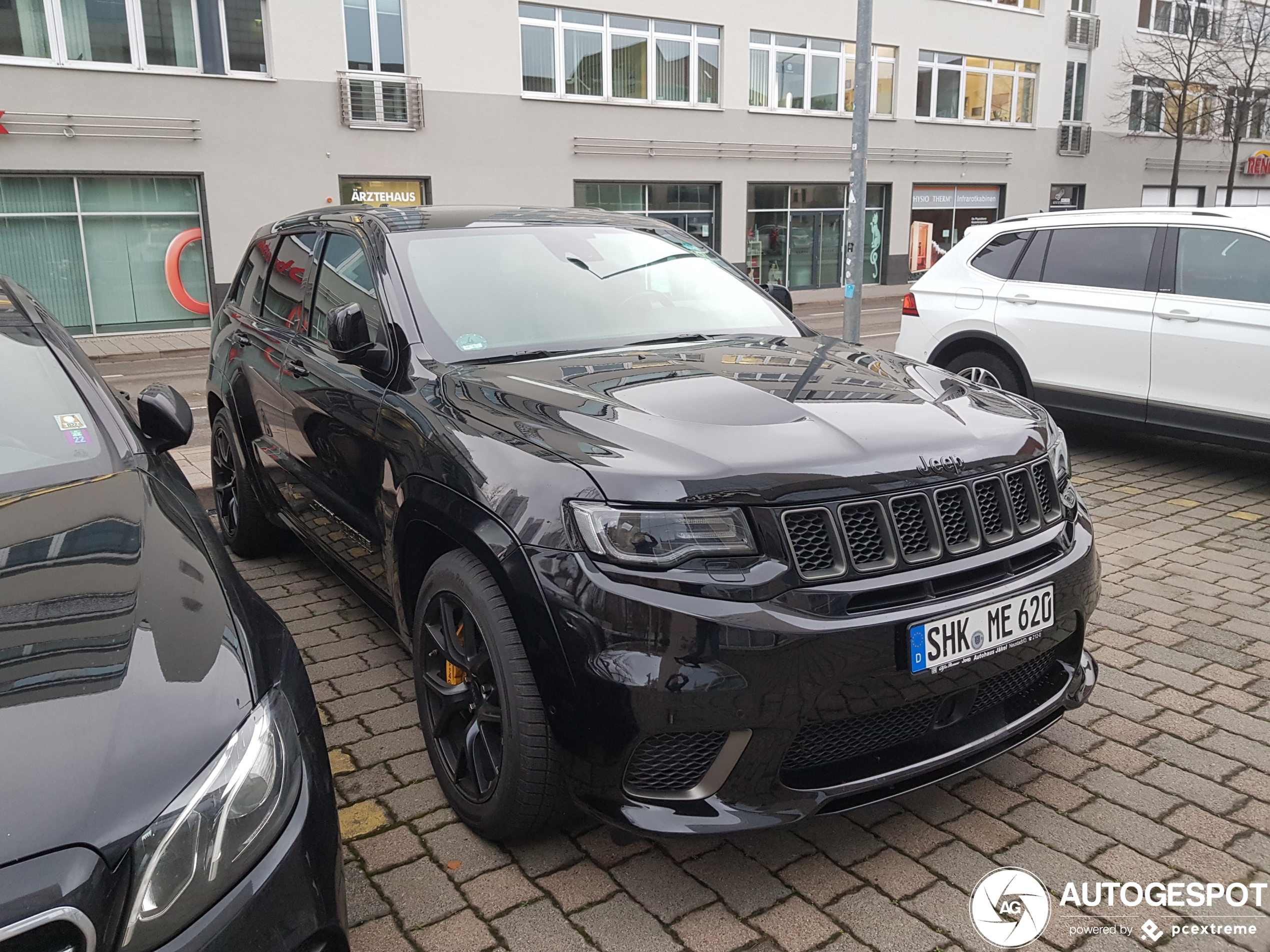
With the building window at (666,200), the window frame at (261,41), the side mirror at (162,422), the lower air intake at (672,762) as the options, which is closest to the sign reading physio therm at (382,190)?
the window frame at (261,41)

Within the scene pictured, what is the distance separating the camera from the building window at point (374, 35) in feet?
69.0

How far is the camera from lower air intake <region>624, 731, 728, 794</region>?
2299 millimetres

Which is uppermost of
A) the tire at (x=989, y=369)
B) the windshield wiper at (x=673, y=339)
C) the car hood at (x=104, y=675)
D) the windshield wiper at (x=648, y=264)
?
the windshield wiper at (x=648, y=264)

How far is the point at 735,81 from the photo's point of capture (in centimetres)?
2642

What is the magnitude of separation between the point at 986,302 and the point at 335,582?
5197 millimetres

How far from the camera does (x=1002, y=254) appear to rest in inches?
299

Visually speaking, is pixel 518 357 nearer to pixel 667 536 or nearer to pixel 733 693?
pixel 667 536

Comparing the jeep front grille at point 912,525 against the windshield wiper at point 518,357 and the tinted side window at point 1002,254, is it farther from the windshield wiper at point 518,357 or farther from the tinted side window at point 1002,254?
the tinted side window at point 1002,254

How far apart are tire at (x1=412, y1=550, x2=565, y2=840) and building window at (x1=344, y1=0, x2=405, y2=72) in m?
21.1

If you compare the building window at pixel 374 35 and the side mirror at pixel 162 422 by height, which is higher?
the building window at pixel 374 35

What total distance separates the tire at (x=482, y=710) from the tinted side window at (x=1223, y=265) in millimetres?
5581


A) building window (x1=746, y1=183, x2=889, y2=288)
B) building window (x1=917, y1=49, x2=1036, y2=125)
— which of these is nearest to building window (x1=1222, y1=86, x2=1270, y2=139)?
building window (x1=917, y1=49, x2=1036, y2=125)

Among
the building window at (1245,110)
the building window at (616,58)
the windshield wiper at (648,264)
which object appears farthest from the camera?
the building window at (1245,110)

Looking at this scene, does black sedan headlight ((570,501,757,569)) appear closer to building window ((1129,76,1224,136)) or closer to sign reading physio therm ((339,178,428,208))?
sign reading physio therm ((339,178,428,208))
